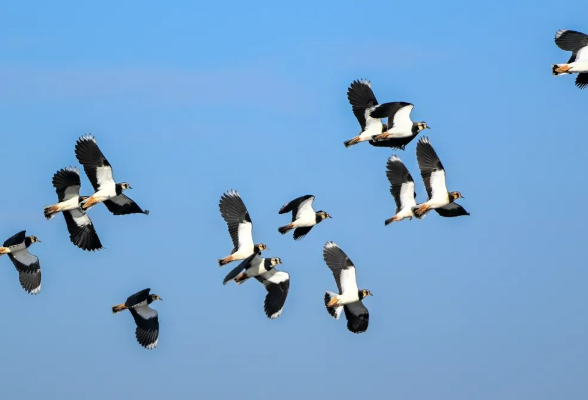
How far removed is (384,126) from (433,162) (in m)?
2.37

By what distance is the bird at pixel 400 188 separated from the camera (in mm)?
70062

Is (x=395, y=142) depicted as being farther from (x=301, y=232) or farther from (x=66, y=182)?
(x=66, y=182)

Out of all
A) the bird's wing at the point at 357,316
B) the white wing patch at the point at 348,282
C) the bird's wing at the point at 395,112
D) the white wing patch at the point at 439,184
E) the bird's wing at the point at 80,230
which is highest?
the bird's wing at the point at 395,112

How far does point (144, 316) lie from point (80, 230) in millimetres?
4212

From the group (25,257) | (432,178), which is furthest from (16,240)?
(432,178)

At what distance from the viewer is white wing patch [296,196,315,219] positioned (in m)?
69.5

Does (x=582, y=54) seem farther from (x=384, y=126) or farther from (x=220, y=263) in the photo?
(x=220, y=263)

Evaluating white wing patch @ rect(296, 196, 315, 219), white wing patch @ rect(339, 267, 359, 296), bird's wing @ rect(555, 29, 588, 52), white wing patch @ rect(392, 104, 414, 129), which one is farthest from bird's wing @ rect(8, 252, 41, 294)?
bird's wing @ rect(555, 29, 588, 52)

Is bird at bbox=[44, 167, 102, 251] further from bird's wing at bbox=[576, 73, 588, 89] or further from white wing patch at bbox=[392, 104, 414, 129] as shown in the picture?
bird's wing at bbox=[576, 73, 588, 89]

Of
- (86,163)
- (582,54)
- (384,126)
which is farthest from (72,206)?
(582,54)

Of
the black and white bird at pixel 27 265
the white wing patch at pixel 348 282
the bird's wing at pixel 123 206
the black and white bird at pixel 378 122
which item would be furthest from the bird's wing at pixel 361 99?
the black and white bird at pixel 27 265

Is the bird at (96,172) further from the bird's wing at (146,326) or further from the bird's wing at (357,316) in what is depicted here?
the bird's wing at (357,316)

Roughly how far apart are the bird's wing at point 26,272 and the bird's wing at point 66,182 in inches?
123

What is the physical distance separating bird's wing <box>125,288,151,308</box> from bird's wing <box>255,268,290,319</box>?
4491 mm
